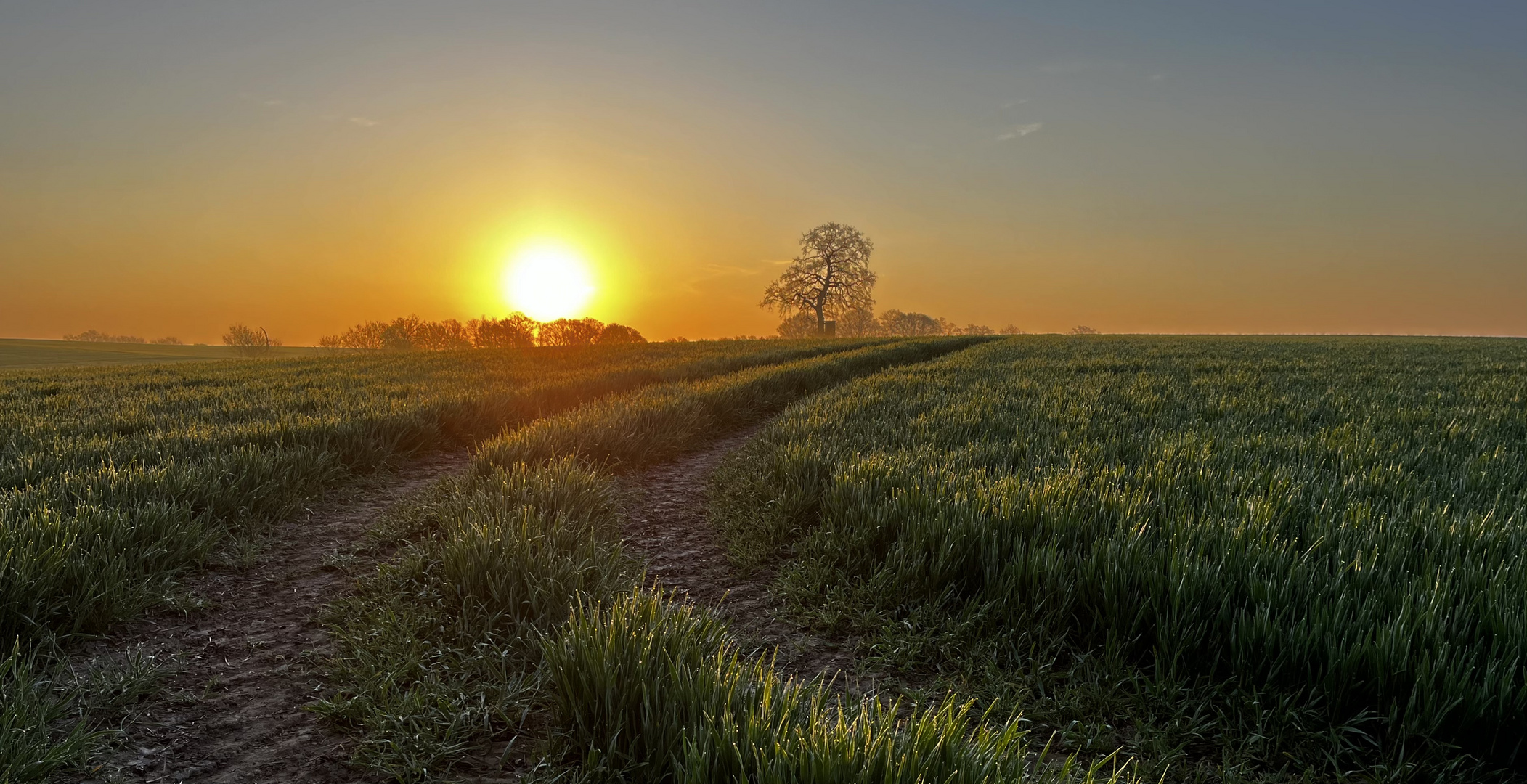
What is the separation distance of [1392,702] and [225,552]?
589 centimetres

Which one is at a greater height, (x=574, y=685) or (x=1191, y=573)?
(x=1191, y=573)

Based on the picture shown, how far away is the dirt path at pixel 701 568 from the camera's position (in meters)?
3.07

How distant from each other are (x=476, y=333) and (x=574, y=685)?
85.1 metres

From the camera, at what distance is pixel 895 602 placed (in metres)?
3.40

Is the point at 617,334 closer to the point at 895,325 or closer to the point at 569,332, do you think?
the point at 569,332

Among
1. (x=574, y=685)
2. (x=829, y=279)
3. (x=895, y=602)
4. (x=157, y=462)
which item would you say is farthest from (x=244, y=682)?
(x=829, y=279)

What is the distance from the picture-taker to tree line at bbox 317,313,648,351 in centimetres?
7800

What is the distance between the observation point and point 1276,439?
234 inches

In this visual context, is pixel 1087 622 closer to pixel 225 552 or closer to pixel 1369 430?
pixel 225 552

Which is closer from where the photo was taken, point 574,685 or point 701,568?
point 574,685

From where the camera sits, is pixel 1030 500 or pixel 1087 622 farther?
pixel 1030 500

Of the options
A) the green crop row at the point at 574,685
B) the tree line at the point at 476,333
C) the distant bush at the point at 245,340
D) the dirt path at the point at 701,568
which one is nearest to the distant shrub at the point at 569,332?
the tree line at the point at 476,333

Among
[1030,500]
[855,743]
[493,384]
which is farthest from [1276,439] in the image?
[493,384]

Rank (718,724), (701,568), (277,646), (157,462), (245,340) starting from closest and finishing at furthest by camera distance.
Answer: (718,724)
(277,646)
(701,568)
(157,462)
(245,340)
